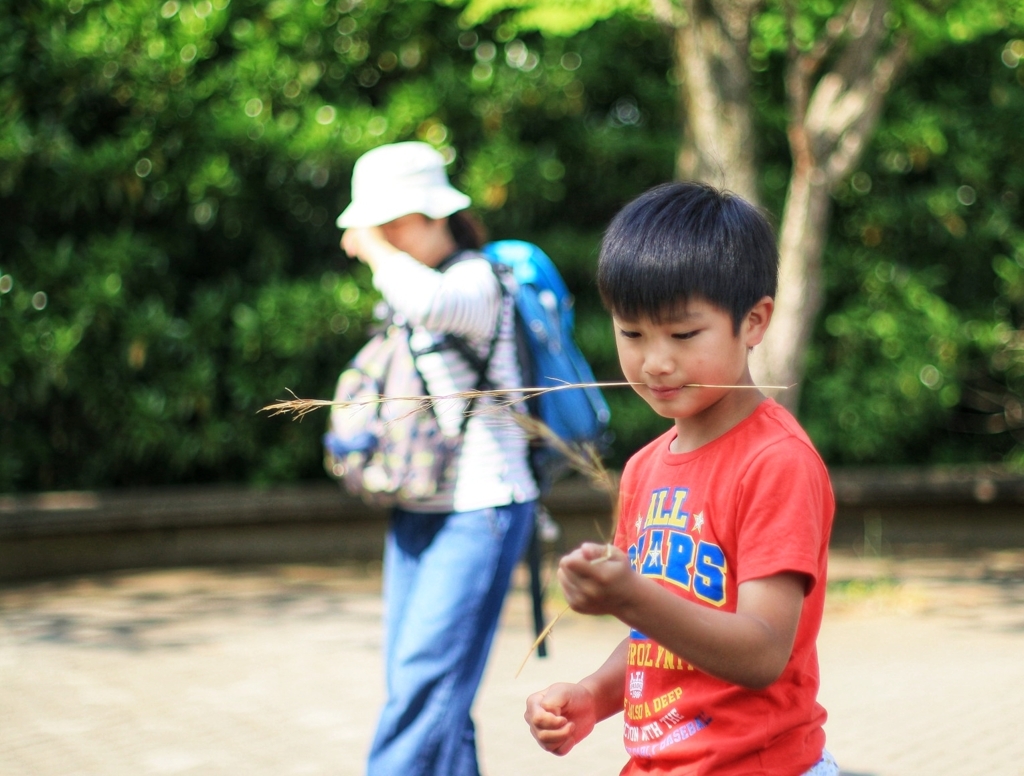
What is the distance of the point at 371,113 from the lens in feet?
31.0

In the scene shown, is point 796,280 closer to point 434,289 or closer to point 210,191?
point 210,191

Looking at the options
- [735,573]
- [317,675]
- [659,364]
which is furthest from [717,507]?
[317,675]

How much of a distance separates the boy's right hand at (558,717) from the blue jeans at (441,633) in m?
1.37

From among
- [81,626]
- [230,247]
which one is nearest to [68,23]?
[230,247]

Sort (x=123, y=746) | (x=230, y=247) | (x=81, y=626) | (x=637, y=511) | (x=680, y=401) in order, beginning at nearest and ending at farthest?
(x=680, y=401), (x=637, y=511), (x=123, y=746), (x=81, y=626), (x=230, y=247)

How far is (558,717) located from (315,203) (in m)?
8.39

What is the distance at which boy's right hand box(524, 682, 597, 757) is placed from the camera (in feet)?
6.04

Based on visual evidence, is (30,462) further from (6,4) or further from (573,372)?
(573,372)

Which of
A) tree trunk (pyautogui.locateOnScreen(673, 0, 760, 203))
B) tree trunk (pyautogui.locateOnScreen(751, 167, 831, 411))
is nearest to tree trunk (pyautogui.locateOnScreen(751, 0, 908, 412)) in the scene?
tree trunk (pyautogui.locateOnScreen(751, 167, 831, 411))

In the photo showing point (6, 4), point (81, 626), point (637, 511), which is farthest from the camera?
point (6, 4)

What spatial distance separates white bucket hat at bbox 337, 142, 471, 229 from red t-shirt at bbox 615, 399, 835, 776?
1.76 m

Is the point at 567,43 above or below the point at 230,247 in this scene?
above

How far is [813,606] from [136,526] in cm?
787

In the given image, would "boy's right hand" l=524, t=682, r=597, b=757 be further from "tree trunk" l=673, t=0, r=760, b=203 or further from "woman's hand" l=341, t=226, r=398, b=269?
"tree trunk" l=673, t=0, r=760, b=203
